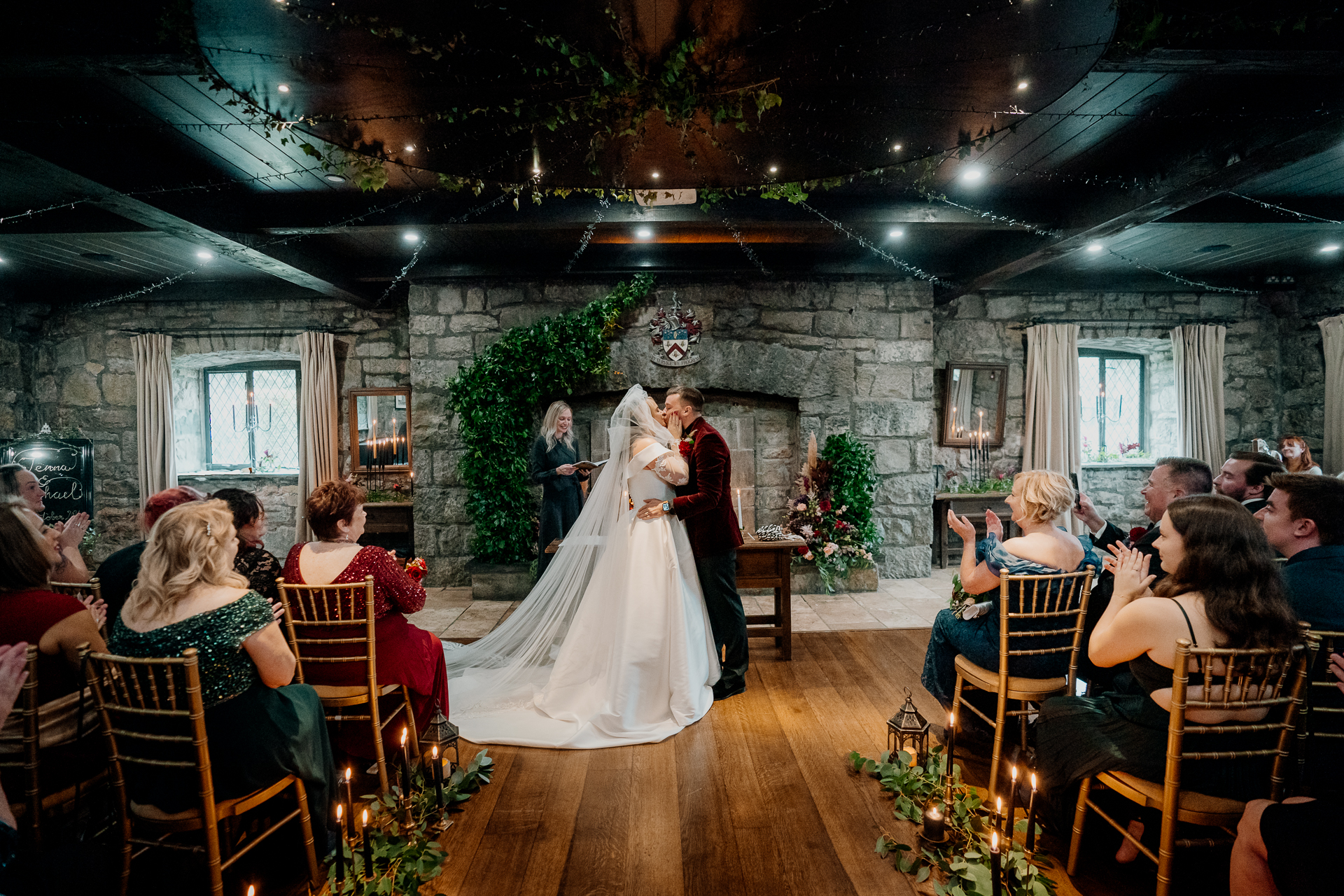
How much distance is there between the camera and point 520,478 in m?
5.94

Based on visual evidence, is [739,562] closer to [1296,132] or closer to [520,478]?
[520,478]

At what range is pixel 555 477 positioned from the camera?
215 inches

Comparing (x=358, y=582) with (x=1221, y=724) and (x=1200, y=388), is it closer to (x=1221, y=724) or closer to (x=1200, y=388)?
(x=1221, y=724)

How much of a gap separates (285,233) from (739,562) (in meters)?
3.82

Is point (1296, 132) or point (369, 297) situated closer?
point (1296, 132)

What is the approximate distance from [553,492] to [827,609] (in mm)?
2514

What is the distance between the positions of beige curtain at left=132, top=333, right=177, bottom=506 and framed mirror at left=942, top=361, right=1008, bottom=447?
8.01 m

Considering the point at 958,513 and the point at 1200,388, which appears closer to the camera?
the point at 958,513

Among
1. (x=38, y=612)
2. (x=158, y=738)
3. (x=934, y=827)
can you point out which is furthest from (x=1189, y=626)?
(x=38, y=612)

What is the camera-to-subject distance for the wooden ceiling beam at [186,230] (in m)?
2.98

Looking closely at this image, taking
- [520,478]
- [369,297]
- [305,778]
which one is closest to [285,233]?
[369,297]

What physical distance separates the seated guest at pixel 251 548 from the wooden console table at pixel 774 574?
100 inches

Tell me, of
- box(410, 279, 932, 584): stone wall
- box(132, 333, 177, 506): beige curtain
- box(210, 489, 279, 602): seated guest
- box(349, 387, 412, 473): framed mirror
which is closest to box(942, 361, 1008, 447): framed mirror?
box(410, 279, 932, 584): stone wall

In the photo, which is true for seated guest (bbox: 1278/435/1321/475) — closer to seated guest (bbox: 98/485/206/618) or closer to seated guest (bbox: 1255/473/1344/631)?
seated guest (bbox: 1255/473/1344/631)
